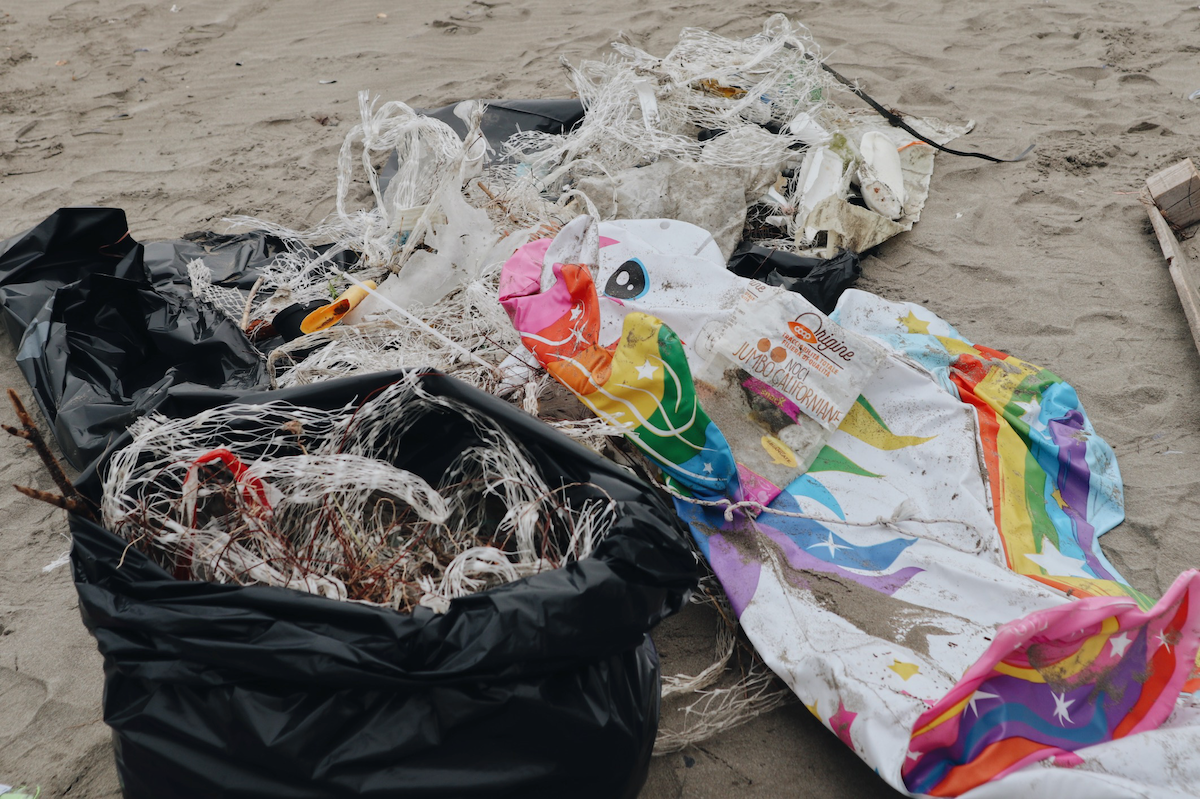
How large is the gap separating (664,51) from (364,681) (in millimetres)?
4083

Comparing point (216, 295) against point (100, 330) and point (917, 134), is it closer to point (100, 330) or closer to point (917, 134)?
point (100, 330)

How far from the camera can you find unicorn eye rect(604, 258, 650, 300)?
7.06 ft

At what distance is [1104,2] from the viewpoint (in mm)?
4430

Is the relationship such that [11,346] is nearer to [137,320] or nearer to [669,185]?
[137,320]

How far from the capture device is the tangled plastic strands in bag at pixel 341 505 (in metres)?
1.29

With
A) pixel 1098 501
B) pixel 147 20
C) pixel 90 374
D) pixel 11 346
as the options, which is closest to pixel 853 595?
pixel 1098 501

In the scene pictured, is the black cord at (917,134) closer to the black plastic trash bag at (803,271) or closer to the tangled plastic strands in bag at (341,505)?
the black plastic trash bag at (803,271)

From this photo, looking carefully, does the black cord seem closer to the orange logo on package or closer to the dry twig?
the orange logo on package

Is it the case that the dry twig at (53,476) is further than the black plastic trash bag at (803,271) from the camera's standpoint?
No

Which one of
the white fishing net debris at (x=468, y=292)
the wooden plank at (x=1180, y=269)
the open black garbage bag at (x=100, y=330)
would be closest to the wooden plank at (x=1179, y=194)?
the wooden plank at (x=1180, y=269)

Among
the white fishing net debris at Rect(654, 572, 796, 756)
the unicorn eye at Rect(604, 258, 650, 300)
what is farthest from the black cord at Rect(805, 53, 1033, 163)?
the white fishing net debris at Rect(654, 572, 796, 756)

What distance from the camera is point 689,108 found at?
2.96 metres

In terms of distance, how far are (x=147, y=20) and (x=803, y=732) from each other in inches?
222

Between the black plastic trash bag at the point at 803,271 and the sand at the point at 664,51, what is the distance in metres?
0.25
